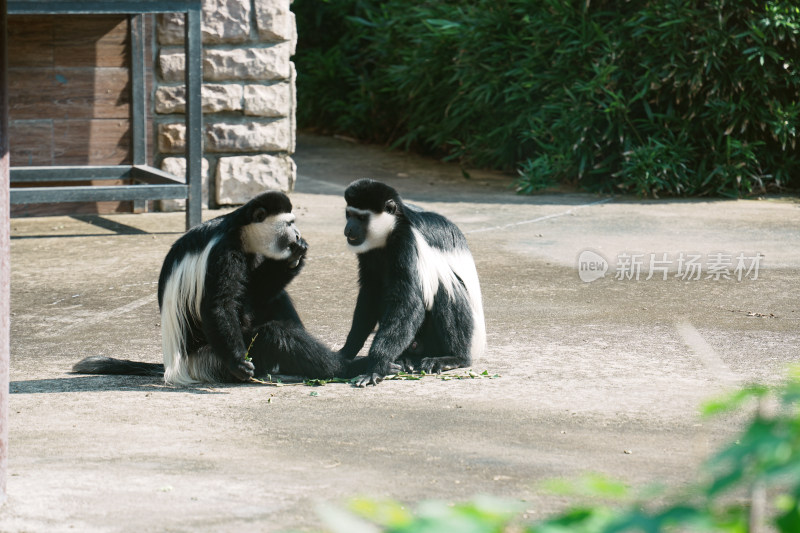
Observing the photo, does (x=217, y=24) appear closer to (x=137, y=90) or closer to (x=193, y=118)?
(x=137, y=90)

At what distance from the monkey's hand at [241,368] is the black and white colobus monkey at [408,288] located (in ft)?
1.21

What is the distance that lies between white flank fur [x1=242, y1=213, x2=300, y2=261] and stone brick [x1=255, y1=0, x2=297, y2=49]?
12.0 ft

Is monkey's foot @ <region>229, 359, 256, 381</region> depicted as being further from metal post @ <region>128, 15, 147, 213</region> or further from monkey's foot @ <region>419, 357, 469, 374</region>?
metal post @ <region>128, 15, 147, 213</region>

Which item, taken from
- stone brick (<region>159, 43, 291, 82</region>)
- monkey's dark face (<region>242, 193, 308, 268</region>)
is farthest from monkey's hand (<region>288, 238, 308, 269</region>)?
stone brick (<region>159, 43, 291, 82</region>)

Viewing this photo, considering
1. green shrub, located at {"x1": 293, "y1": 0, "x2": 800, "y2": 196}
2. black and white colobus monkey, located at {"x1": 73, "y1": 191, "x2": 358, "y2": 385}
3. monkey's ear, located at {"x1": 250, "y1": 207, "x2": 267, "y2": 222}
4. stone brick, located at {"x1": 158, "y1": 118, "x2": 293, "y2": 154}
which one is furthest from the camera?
green shrub, located at {"x1": 293, "y1": 0, "x2": 800, "y2": 196}

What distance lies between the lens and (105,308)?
479cm

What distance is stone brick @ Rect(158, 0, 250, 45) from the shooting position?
22.6 feet

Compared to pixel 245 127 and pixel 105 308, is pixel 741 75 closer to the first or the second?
pixel 245 127

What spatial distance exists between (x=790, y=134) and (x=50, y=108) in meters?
5.42

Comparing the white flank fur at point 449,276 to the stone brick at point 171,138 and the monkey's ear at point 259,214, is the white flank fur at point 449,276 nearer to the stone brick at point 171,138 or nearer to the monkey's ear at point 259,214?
the monkey's ear at point 259,214

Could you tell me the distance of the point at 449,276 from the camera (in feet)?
12.8

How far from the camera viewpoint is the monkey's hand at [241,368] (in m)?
3.51

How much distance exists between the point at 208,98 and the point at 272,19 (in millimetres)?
673

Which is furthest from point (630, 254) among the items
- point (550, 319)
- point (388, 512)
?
point (388, 512)
